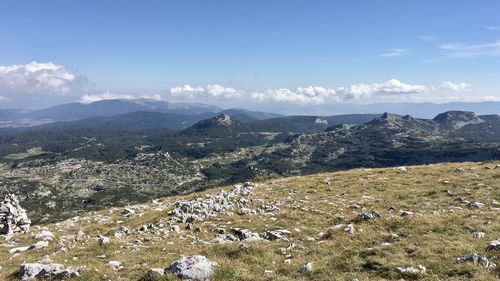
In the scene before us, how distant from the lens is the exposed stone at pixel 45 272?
14570 millimetres

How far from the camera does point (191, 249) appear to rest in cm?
1862

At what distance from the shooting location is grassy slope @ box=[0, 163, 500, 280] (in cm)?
1435

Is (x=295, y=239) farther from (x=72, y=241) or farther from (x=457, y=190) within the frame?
(x=457, y=190)

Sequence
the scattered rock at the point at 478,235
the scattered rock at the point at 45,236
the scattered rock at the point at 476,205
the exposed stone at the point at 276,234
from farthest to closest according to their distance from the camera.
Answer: the scattered rock at the point at 45,236
the scattered rock at the point at 476,205
the exposed stone at the point at 276,234
the scattered rock at the point at 478,235

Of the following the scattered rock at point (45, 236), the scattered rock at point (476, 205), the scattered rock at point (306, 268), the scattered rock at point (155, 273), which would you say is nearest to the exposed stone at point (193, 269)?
the scattered rock at point (155, 273)

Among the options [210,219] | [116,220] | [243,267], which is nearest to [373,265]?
[243,267]

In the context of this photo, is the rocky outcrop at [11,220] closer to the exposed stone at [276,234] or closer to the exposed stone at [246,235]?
the exposed stone at [246,235]

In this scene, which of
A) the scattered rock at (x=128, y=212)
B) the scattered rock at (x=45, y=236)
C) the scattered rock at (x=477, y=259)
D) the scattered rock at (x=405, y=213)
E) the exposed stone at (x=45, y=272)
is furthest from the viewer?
the scattered rock at (x=128, y=212)

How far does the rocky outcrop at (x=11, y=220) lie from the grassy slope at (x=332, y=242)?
4.10 m

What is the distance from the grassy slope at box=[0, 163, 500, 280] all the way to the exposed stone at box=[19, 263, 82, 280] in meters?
0.62

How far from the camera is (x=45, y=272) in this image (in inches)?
588

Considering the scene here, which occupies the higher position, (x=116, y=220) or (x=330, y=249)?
(x=330, y=249)

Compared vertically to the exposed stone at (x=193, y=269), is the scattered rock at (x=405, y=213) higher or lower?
lower

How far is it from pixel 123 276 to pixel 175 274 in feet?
8.41
